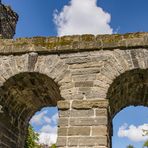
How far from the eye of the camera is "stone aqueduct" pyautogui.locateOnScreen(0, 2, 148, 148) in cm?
689

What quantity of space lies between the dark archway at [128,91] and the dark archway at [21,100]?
1376mm

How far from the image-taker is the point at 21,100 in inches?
350

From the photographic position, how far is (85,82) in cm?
731

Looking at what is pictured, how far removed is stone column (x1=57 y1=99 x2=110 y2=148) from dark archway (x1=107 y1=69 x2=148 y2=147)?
545 mm

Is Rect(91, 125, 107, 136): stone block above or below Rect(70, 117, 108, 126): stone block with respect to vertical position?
below

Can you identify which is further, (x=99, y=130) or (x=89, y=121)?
(x=89, y=121)

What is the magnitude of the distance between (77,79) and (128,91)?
162 cm

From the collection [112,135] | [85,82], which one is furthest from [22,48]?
[112,135]

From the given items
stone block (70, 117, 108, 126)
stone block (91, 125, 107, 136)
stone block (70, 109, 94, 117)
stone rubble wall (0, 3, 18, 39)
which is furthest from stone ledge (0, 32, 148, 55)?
stone rubble wall (0, 3, 18, 39)

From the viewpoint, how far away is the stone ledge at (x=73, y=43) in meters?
7.57

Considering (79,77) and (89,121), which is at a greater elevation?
(79,77)

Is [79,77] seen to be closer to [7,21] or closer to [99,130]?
[99,130]

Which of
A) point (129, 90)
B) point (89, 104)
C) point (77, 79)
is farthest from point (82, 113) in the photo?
point (129, 90)

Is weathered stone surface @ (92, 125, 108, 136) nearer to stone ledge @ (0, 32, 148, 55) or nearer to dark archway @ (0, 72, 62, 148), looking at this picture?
dark archway @ (0, 72, 62, 148)
